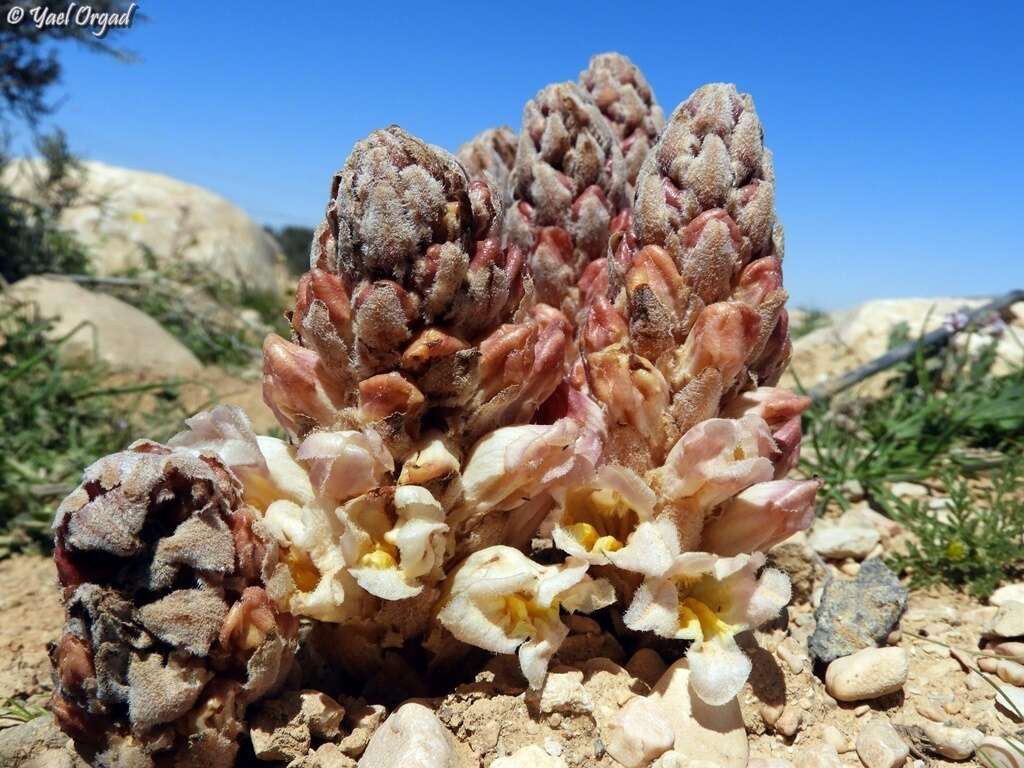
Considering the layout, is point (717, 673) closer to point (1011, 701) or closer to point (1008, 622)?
point (1011, 701)

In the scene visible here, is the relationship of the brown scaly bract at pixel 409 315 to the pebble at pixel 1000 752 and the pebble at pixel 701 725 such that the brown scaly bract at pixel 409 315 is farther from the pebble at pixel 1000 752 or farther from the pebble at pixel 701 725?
the pebble at pixel 1000 752

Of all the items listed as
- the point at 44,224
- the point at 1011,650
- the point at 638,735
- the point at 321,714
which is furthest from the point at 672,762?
the point at 44,224

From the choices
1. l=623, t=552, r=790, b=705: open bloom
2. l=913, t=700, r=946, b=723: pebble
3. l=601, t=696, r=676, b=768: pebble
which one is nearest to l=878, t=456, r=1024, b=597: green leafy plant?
l=913, t=700, r=946, b=723: pebble

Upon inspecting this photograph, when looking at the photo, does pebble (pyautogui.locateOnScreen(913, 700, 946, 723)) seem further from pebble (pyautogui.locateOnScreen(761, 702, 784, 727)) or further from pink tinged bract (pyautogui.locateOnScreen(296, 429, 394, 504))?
pink tinged bract (pyautogui.locateOnScreen(296, 429, 394, 504))

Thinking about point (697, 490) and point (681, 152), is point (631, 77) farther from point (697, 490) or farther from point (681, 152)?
point (697, 490)

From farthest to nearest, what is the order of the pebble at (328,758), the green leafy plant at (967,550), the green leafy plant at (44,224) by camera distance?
1. the green leafy plant at (44,224)
2. the green leafy plant at (967,550)
3. the pebble at (328,758)

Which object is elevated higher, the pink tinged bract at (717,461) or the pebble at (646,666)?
the pink tinged bract at (717,461)

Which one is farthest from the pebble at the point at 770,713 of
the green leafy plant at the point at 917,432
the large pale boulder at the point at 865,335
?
the large pale boulder at the point at 865,335
